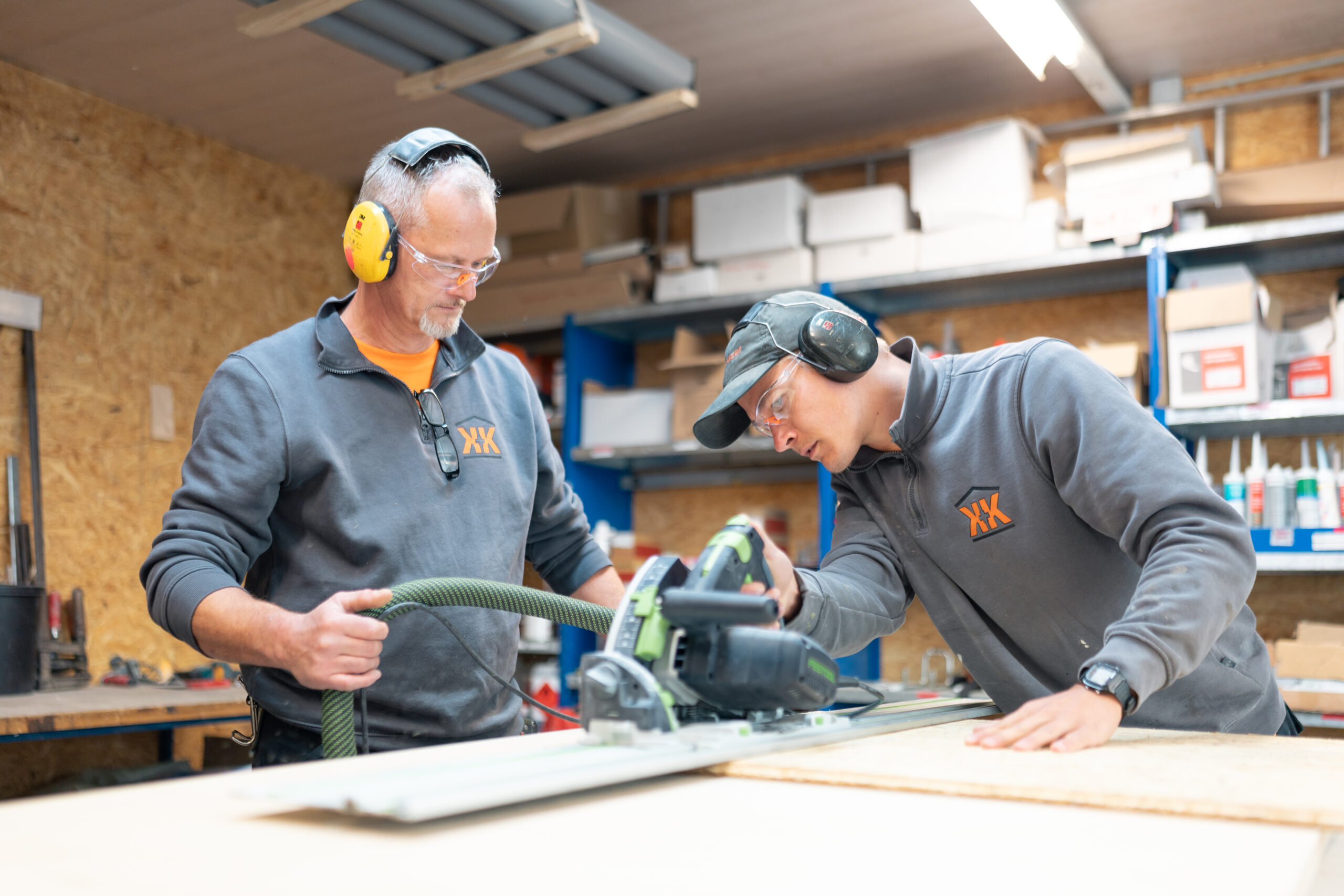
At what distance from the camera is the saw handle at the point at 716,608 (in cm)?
116

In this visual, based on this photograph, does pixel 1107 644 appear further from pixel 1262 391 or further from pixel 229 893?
pixel 1262 391

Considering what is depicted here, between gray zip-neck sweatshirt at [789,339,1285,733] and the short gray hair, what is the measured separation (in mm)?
777

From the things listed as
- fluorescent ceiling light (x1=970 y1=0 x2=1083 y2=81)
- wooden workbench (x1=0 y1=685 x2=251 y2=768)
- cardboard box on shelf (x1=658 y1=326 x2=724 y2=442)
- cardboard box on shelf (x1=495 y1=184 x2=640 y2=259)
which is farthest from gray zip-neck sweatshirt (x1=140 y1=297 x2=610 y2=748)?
cardboard box on shelf (x1=495 y1=184 x2=640 y2=259)

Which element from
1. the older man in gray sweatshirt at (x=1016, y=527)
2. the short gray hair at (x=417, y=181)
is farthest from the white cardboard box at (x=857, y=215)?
the short gray hair at (x=417, y=181)

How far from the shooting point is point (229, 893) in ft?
2.28

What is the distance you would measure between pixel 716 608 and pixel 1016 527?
0.65 m

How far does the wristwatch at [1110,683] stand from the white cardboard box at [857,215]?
268cm

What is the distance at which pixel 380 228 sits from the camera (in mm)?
1734

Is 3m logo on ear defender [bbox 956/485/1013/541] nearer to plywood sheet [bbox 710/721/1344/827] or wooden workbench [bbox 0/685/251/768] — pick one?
plywood sheet [bbox 710/721/1344/827]

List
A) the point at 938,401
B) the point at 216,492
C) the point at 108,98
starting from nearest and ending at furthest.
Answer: the point at 216,492
the point at 938,401
the point at 108,98

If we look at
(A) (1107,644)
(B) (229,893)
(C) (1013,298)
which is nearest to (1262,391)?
(C) (1013,298)

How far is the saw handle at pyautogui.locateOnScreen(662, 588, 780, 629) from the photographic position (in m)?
1.16

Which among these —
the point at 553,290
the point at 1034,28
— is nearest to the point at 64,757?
the point at 553,290

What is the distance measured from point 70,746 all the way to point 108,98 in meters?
2.37
